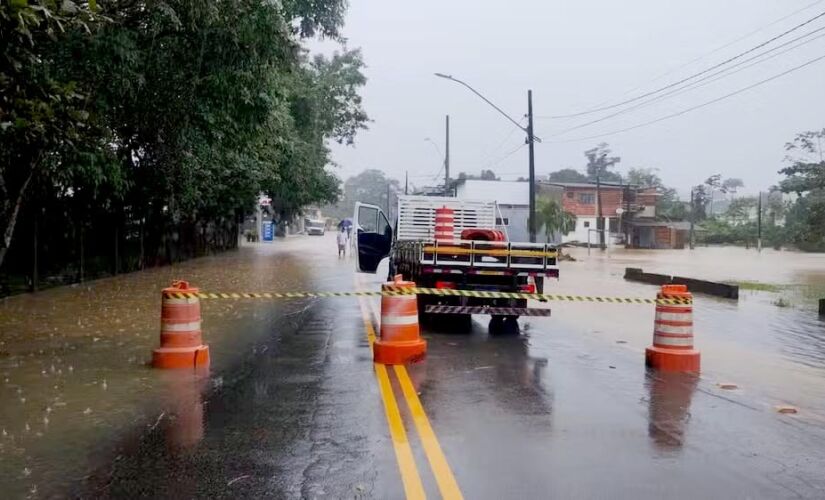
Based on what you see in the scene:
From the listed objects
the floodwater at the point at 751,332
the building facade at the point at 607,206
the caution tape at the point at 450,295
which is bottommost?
the floodwater at the point at 751,332

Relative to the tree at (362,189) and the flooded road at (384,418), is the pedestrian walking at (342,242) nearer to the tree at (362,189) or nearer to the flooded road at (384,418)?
the flooded road at (384,418)

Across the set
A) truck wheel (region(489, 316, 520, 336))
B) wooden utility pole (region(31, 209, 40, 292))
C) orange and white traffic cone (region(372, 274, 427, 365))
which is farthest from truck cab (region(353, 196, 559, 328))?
wooden utility pole (region(31, 209, 40, 292))

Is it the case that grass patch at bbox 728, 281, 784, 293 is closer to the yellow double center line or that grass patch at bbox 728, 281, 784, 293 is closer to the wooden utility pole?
the yellow double center line

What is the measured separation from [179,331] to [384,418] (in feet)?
11.0

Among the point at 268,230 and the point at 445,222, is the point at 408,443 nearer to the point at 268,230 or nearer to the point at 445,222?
the point at 445,222

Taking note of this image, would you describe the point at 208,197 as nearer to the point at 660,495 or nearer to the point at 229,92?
the point at 229,92

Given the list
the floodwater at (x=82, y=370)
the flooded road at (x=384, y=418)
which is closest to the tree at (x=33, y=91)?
the floodwater at (x=82, y=370)

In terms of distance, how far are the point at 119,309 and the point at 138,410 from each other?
336 inches

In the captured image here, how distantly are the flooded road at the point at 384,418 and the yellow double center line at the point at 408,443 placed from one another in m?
0.07

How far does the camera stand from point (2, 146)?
9.94 metres

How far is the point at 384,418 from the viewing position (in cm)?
627

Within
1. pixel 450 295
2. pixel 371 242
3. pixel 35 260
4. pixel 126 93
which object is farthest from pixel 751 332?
pixel 35 260

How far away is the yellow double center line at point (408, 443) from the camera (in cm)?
463

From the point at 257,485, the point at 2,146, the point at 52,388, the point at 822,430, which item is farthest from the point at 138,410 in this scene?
the point at 822,430
